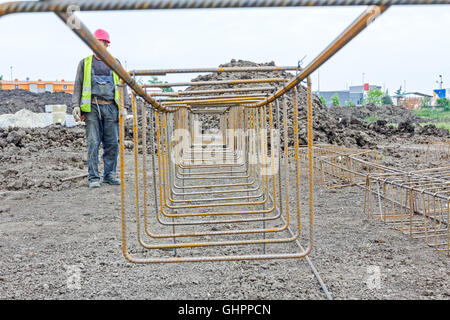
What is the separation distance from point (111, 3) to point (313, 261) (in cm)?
248

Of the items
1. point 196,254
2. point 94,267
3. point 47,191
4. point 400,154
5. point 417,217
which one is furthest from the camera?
point 400,154

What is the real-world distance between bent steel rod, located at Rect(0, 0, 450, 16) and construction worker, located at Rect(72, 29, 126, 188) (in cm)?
456

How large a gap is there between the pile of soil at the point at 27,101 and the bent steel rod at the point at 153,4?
19.4 m

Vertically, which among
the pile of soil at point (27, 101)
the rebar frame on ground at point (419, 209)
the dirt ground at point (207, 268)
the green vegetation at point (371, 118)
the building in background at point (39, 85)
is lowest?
the dirt ground at point (207, 268)

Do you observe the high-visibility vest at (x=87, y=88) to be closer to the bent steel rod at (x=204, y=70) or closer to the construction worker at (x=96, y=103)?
the construction worker at (x=96, y=103)

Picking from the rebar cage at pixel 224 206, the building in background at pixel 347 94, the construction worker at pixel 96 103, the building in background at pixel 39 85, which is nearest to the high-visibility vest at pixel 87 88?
the construction worker at pixel 96 103

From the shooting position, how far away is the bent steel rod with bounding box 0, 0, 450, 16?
3.40ft

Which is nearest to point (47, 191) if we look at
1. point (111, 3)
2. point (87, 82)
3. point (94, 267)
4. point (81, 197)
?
point (81, 197)

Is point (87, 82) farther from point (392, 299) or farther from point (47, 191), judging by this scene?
point (392, 299)

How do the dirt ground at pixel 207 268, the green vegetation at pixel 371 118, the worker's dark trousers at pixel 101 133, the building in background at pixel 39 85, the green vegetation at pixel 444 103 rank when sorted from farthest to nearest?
the green vegetation at pixel 444 103, the building in background at pixel 39 85, the green vegetation at pixel 371 118, the worker's dark trousers at pixel 101 133, the dirt ground at pixel 207 268

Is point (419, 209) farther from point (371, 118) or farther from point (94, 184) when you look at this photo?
point (371, 118)

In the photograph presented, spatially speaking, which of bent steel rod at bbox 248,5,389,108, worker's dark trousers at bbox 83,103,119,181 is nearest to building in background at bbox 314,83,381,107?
worker's dark trousers at bbox 83,103,119,181

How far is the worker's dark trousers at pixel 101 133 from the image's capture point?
5645mm

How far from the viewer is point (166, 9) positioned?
1.07m
